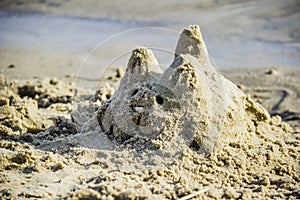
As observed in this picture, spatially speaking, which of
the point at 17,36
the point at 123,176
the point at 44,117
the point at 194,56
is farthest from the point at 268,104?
the point at 17,36

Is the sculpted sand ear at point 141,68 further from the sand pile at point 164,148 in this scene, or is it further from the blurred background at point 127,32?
the blurred background at point 127,32

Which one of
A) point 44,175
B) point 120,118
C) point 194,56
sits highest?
point 194,56

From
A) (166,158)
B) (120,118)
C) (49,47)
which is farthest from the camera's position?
(49,47)

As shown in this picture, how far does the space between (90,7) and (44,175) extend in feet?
25.0

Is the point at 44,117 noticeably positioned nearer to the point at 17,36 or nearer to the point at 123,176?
the point at 123,176

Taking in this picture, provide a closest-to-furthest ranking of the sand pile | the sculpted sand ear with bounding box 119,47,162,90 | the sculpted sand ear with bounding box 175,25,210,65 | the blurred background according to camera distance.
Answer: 1. the sand pile
2. the sculpted sand ear with bounding box 119,47,162,90
3. the sculpted sand ear with bounding box 175,25,210,65
4. the blurred background

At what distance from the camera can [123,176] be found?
9.52 feet

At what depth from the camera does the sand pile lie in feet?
9.37

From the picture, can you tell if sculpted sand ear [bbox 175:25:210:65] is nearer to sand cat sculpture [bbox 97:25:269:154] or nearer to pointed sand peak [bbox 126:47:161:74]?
sand cat sculpture [bbox 97:25:269:154]

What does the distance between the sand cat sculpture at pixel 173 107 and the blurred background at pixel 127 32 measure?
3020mm

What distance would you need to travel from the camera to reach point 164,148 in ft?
→ 10.3

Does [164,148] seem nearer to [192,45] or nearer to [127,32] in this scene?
[192,45]

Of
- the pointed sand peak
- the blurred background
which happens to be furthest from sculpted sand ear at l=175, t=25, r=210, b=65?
the blurred background

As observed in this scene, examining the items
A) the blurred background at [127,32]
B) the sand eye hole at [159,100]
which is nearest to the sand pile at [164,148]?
the sand eye hole at [159,100]
